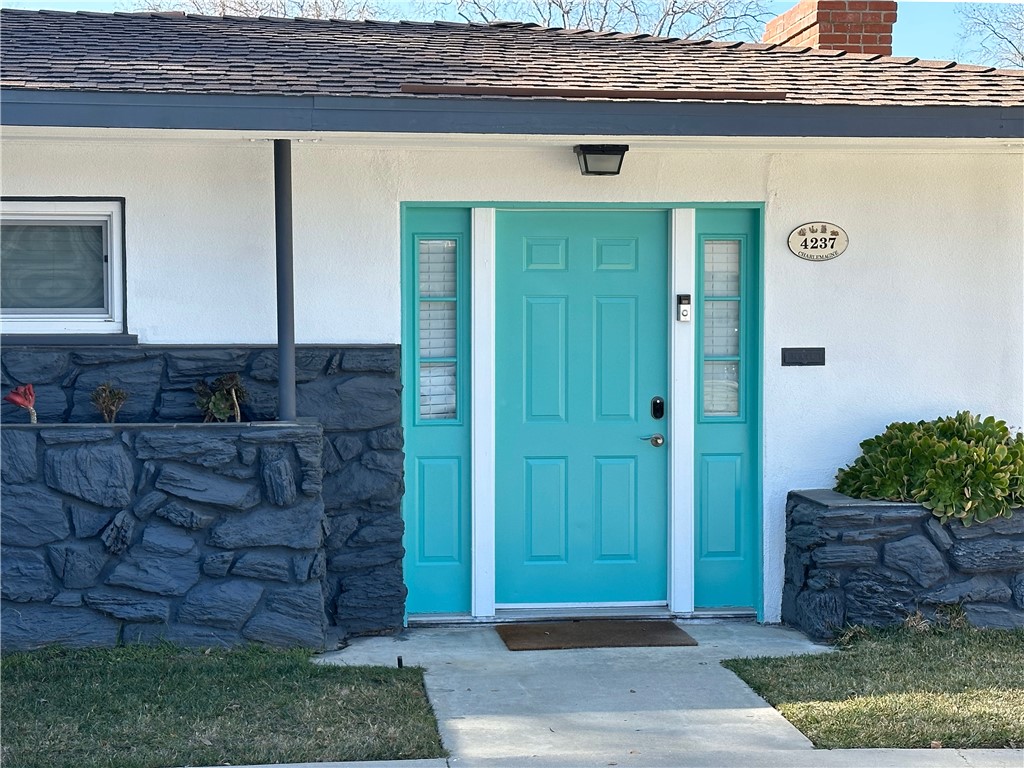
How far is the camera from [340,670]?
539 cm

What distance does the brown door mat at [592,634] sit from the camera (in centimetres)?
596

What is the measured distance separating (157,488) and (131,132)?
159cm

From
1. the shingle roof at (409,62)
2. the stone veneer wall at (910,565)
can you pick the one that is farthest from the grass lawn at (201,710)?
the shingle roof at (409,62)

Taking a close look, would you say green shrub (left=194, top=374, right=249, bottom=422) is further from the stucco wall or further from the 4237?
the 4237

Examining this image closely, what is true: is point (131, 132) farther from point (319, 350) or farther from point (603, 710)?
point (603, 710)

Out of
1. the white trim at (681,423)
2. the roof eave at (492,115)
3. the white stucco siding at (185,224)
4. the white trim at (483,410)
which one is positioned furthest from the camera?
the white trim at (681,423)

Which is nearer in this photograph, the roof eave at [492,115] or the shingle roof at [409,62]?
the roof eave at [492,115]

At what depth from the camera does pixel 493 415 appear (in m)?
6.42

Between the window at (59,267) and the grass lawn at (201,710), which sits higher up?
the window at (59,267)

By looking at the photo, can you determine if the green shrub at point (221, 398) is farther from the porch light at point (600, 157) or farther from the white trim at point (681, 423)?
the white trim at point (681, 423)

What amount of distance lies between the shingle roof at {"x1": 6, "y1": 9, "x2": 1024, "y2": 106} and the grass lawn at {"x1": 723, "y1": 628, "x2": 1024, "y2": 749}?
99.4 inches

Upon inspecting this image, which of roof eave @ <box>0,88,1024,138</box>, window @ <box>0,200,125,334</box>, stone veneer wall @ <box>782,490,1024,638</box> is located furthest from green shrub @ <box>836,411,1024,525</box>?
window @ <box>0,200,125,334</box>

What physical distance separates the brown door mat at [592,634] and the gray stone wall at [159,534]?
3.50ft

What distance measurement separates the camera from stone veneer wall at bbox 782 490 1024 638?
5941 millimetres
